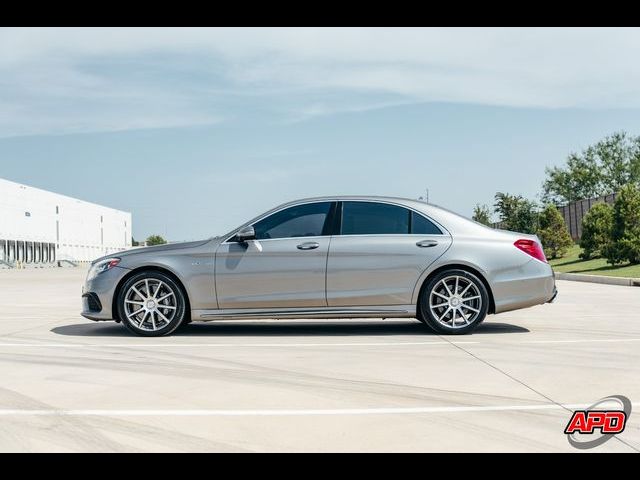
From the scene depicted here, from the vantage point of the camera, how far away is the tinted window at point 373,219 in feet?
32.5

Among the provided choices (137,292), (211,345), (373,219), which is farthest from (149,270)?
(373,219)

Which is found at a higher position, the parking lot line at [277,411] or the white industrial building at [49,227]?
the white industrial building at [49,227]

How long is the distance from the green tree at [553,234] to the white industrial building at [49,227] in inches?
2459

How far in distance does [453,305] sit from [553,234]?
38.3m

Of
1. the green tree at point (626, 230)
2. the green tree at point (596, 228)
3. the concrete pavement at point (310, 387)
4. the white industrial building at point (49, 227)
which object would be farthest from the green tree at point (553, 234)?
the white industrial building at point (49, 227)

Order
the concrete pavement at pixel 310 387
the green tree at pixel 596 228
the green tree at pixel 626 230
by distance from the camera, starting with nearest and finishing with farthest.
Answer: the concrete pavement at pixel 310 387 → the green tree at pixel 626 230 → the green tree at pixel 596 228

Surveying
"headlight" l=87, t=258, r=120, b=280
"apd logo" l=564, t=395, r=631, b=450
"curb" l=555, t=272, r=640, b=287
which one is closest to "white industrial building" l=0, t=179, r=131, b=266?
"curb" l=555, t=272, r=640, b=287

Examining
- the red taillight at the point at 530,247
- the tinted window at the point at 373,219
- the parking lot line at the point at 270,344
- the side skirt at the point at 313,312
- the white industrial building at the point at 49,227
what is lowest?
the parking lot line at the point at 270,344

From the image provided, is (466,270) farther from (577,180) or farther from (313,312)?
(577,180)

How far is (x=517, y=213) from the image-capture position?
→ 6081 cm

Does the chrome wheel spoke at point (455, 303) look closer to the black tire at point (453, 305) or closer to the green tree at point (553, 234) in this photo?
the black tire at point (453, 305)
